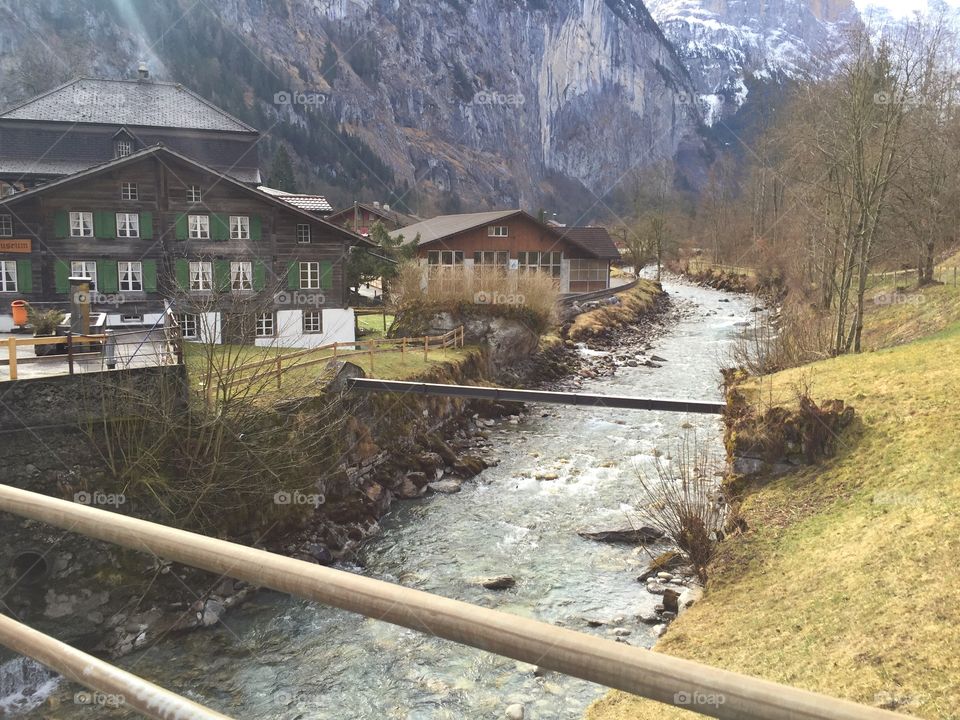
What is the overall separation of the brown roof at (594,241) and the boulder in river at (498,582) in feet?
140

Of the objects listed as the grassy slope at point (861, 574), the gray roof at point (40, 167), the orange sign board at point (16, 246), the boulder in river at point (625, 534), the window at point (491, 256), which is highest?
the gray roof at point (40, 167)

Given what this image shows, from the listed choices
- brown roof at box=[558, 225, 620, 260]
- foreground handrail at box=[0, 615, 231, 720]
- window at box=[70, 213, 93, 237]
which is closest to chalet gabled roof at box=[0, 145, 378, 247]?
window at box=[70, 213, 93, 237]

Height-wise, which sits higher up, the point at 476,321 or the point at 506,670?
the point at 476,321

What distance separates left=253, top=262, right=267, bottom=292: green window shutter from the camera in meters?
31.7

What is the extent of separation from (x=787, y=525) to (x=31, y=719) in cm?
1237

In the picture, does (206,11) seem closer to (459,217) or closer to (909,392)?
(459,217)

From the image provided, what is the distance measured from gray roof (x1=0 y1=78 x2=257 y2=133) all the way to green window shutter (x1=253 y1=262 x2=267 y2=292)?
13.3 m

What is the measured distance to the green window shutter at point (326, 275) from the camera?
32.8m

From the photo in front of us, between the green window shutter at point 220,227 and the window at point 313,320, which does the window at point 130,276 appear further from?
the window at point 313,320

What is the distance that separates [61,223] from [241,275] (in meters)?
7.21

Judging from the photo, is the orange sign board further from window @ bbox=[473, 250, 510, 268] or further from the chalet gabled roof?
window @ bbox=[473, 250, 510, 268]

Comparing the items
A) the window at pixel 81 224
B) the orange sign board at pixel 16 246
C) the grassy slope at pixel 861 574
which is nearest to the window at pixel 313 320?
the window at pixel 81 224

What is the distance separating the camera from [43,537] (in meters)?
13.2

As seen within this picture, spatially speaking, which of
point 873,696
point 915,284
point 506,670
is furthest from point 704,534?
point 915,284
